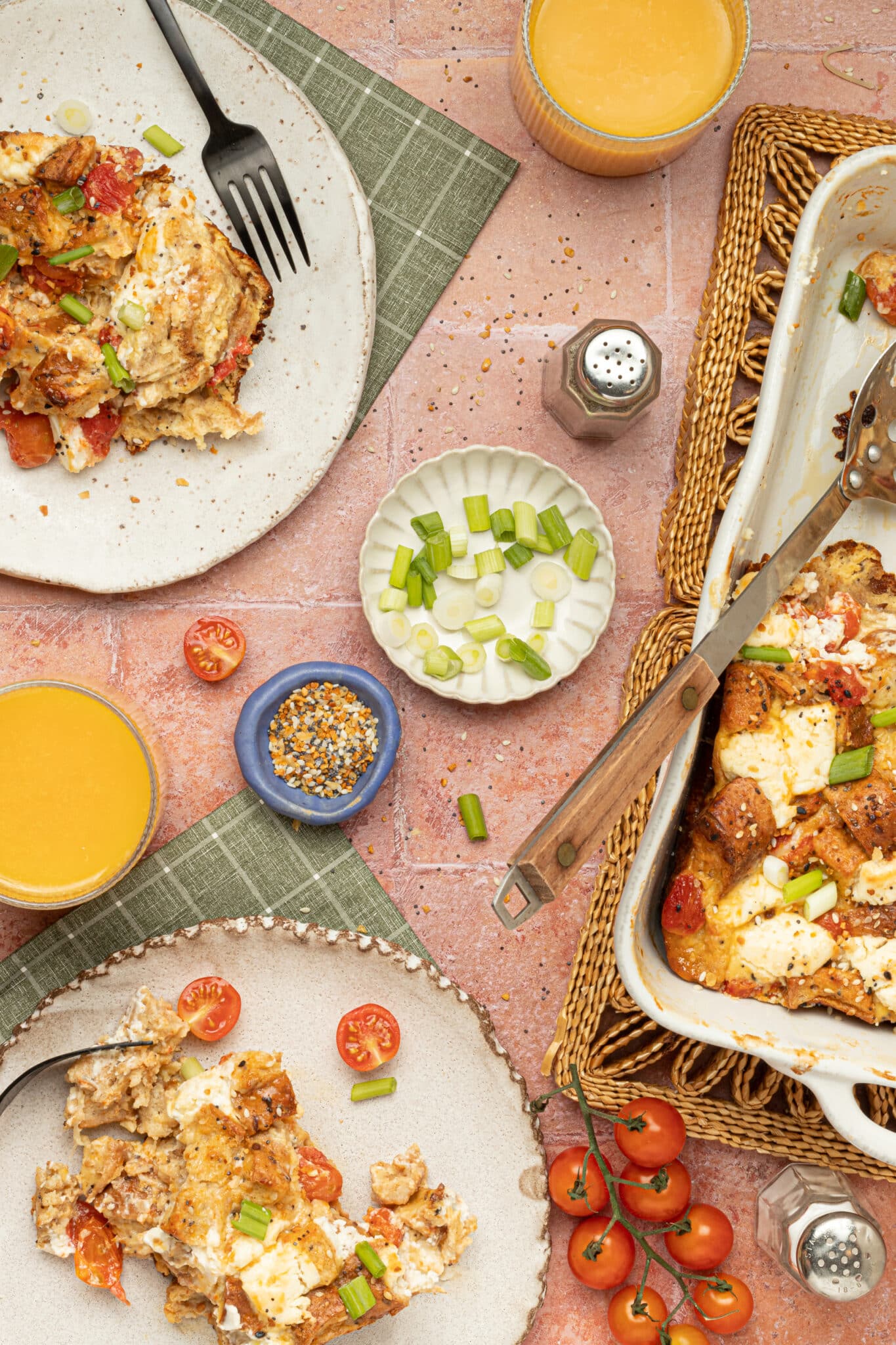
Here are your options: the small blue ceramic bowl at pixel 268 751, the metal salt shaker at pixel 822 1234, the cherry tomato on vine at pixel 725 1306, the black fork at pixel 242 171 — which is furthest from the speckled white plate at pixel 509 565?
the cherry tomato on vine at pixel 725 1306

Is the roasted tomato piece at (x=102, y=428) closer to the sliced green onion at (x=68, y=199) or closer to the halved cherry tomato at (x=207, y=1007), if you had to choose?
the sliced green onion at (x=68, y=199)

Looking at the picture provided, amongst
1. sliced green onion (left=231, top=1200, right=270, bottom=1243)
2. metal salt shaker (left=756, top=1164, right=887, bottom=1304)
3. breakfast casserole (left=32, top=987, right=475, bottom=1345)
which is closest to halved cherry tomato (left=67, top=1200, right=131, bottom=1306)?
breakfast casserole (left=32, top=987, right=475, bottom=1345)

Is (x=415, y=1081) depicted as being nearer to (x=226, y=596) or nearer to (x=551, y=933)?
(x=551, y=933)

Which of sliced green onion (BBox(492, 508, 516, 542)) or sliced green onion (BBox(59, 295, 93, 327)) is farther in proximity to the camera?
sliced green onion (BBox(492, 508, 516, 542))

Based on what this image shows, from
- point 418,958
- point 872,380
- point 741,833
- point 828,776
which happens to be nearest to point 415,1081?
point 418,958

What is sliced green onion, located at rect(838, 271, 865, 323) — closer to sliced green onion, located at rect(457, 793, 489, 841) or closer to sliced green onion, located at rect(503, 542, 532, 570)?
sliced green onion, located at rect(503, 542, 532, 570)

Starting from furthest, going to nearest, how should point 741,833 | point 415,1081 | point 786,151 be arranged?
1. point 786,151
2. point 415,1081
3. point 741,833
